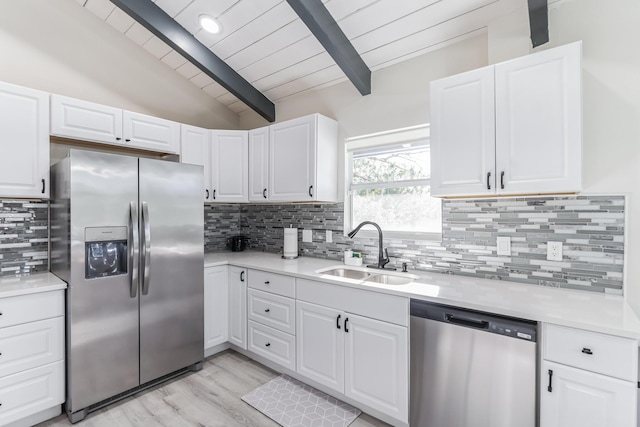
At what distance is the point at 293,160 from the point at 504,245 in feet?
5.85

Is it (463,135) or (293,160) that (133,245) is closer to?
(293,160)

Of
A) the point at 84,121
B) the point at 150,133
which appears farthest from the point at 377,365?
the point at 84,121

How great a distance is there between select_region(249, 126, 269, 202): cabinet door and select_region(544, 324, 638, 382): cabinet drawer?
2401 millimetres

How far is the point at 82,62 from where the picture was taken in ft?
8.73

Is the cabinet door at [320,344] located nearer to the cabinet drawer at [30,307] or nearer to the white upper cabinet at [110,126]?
the cabinet drawer at [30,307]

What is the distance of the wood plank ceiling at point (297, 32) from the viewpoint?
205cm

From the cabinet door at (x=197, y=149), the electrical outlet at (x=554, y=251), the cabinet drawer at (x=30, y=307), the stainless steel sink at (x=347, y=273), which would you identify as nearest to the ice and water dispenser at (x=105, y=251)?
the cabinet drawer at (x=30, y=307)

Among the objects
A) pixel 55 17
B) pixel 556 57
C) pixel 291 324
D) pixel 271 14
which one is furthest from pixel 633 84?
pixel 55 17

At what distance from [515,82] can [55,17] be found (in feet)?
11.2

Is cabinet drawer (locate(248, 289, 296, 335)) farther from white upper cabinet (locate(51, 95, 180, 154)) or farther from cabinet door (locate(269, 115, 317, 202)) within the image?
white upper cabinet (locate(51, 95, 180, 154))

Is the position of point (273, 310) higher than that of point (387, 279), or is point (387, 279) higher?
point (387, 279)

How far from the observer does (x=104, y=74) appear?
278cm

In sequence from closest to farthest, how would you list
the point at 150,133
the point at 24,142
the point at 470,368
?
1. the point at 470,368
2. the point at 24,142
3. the point at 150,133

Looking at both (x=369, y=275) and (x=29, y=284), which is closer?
(x=29, y=284)
